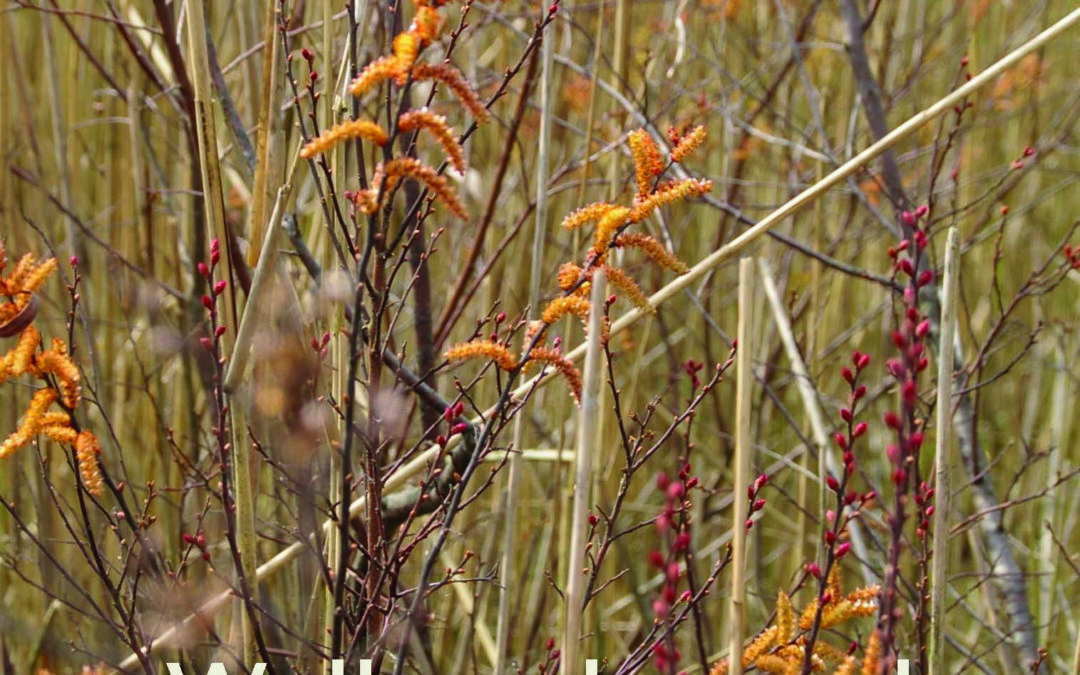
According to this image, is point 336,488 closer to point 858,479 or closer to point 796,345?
point 796,345

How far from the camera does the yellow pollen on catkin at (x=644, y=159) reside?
992 millimetres

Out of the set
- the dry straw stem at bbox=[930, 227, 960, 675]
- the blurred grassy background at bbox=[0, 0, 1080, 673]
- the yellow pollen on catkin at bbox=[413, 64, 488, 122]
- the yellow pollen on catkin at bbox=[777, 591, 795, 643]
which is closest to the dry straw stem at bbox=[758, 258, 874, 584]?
the blurred grassy background at bbox=[0, 0, 1080, 673]

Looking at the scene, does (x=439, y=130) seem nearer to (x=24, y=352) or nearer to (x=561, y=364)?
(x=561, y=364)

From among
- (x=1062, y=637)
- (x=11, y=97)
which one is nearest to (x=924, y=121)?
(x=1062, y=637)

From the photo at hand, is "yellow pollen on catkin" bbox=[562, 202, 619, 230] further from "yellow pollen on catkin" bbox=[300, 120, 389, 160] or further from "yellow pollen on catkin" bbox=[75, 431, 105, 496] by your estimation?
"yellow pollen on catkin" bbox=[75, 431, 105, 496]

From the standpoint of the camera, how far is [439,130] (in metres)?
0.87

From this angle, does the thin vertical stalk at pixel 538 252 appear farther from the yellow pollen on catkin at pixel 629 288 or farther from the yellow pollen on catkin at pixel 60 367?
the yellow pollen on catkin at pixel 60 367

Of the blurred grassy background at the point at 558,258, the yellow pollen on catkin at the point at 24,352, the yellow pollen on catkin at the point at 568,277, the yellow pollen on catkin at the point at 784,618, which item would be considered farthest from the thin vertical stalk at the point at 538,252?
the yellow pollen on catkin at the point at 24,352

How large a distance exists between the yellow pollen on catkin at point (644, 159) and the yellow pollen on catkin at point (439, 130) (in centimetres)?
18

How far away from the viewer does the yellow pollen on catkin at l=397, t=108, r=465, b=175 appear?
0.85m

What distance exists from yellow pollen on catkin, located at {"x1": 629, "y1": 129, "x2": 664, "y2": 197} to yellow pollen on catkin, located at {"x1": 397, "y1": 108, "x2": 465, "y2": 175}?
0.60 ft

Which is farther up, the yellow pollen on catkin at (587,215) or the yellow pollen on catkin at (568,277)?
the yellow pollen on catkin at (587,215)

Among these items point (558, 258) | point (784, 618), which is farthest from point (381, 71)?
point (558, 258)

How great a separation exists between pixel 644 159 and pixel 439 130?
212 millimetres
